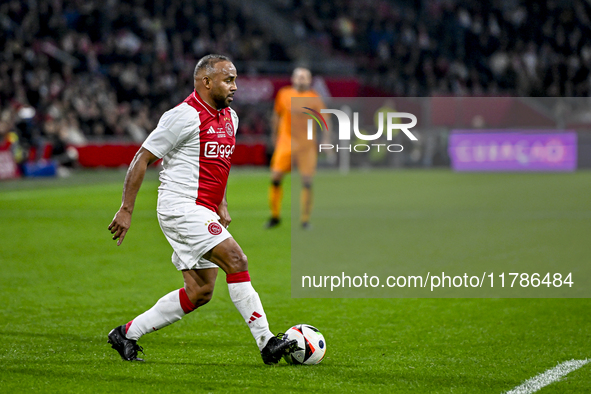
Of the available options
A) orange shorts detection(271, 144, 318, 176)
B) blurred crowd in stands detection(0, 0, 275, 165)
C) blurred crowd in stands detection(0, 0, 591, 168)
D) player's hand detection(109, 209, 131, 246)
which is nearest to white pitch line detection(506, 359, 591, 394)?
player's hand detection(109, 209, 131, 246)

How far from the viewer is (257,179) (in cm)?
2114

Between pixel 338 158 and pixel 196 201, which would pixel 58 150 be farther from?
pixel 196 201

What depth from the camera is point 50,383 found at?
4117mm

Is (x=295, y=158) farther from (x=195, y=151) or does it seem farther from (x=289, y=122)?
(x=195, y=151)

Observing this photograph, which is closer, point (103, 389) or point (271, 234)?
point (103, 389)

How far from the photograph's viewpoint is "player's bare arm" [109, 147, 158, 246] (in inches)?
165

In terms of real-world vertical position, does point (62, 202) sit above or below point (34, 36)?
below

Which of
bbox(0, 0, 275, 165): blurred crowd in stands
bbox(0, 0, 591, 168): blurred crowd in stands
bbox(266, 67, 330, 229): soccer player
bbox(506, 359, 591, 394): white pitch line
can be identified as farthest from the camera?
bbox(0, 0, 591, 168): blurred crowd in stands

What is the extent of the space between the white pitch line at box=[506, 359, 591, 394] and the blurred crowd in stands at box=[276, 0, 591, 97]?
976 inches

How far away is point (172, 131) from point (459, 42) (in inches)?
1110

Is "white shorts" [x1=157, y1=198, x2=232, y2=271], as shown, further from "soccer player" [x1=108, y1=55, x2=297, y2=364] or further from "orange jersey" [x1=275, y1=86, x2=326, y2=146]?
"orange jersey" [x1=275, y1=86, x2=326, y2=146]

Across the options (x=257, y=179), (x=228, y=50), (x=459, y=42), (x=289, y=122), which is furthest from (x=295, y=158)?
Result: (x=459, y=42)

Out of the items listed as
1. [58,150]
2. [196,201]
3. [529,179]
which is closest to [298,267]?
[196,201]

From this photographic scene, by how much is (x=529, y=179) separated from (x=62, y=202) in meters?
12.2
